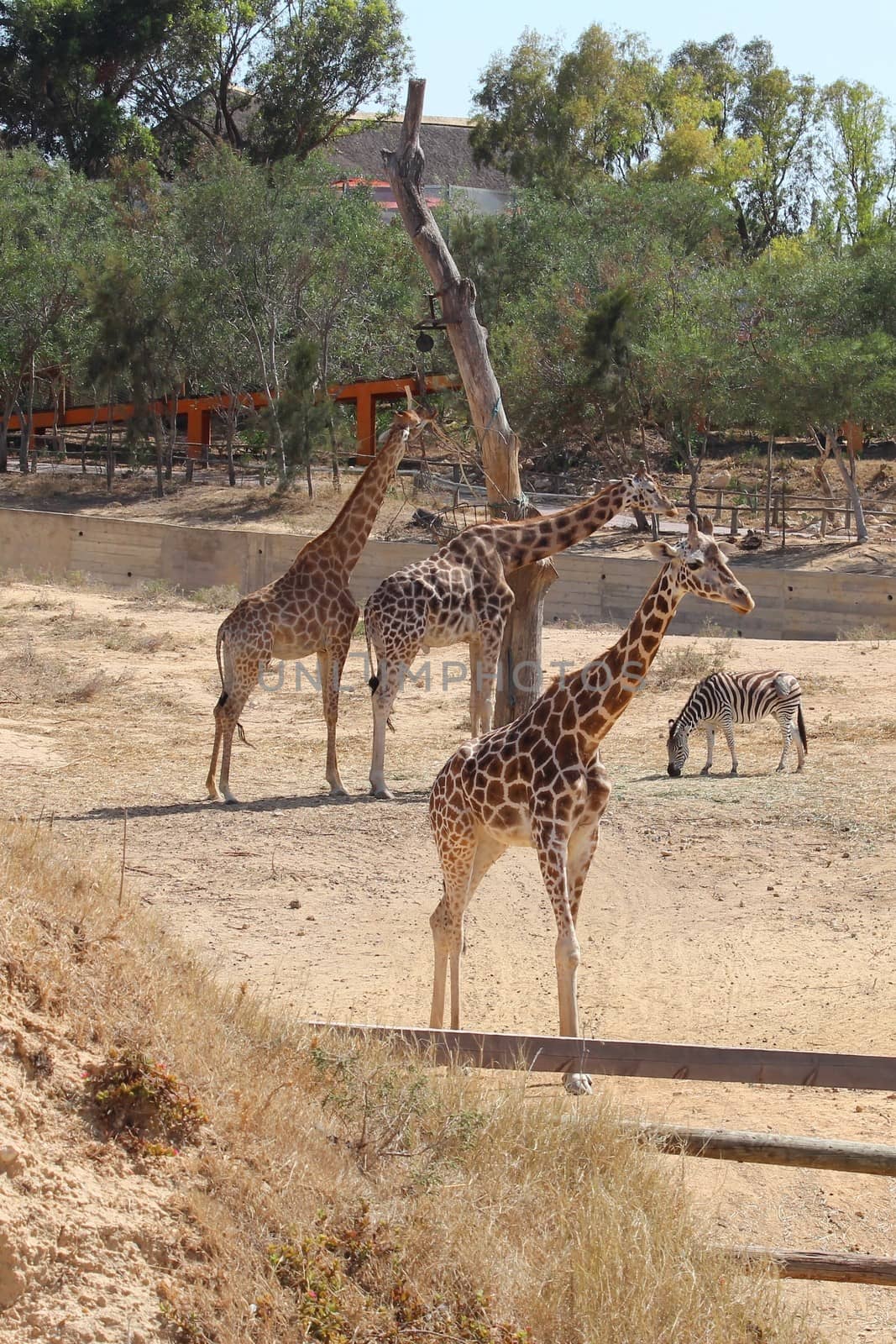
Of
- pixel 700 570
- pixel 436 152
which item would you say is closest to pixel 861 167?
pixel 436 152

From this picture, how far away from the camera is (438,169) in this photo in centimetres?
7538

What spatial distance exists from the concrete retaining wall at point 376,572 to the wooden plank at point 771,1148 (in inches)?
843

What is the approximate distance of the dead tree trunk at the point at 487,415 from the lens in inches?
575

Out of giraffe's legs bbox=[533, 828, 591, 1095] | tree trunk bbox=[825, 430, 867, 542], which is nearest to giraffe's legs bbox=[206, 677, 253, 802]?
giraffe's legs bbox=[533, 828, 591, 1095]

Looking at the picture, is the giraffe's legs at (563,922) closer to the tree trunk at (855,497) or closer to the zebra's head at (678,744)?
the zebra's head at (678,744)

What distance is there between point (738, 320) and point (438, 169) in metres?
39.0

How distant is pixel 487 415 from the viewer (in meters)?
14.6

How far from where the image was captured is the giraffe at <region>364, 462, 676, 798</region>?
13.6 meters

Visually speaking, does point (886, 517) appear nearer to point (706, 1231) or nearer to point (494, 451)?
point (494, 451)

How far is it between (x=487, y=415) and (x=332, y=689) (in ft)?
10.6

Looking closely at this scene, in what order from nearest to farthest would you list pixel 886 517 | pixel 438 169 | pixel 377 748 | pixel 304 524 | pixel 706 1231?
pixel 706 1231 → pixel 377 748 → pixel 304 524 → pixel 886 517 → pixel 438 169

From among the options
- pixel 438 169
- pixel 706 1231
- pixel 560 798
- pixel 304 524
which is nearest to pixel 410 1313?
pixel 706 1231

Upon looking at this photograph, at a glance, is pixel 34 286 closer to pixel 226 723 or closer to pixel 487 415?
pixel 487 415

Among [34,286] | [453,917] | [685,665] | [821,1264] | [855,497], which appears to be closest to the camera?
[821,1264]
